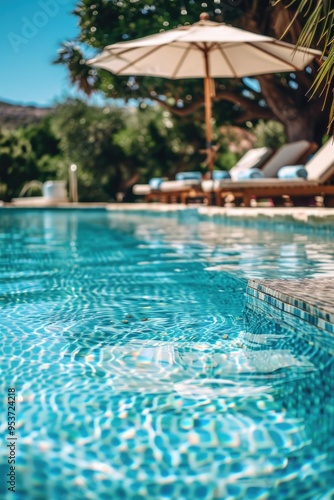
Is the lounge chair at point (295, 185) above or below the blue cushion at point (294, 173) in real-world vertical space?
below

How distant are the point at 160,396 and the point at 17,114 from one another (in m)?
78.7

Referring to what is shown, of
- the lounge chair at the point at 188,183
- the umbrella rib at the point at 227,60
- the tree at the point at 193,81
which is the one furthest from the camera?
the tree at the point at 193,81

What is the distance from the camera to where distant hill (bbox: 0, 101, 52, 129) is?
73.9m

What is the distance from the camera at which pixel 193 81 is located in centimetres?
1473

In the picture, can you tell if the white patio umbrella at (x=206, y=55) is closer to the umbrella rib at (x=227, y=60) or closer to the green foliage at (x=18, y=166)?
the umbrella rib at (x=227, y=60)

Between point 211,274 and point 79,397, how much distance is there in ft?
8.63

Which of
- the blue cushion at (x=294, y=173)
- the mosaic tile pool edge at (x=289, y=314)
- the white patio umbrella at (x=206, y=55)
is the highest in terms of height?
the white patio umbrella at (x=206, y=55)

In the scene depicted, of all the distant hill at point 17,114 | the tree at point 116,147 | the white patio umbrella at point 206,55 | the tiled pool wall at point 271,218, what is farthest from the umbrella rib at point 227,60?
the distant hill at point 17,114

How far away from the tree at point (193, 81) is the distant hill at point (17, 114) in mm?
59999

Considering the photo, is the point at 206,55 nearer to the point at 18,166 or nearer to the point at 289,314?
the point at 289,314

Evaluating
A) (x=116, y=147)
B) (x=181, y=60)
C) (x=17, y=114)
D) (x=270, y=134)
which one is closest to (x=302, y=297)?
(x=181, y=60)

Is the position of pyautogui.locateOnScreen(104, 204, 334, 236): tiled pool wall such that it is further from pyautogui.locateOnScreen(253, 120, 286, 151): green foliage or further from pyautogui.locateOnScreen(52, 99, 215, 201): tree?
pyautogui.locateOnScreen(253, 120, 286, 151): green foliage

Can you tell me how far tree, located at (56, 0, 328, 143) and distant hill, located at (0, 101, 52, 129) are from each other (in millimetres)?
59999

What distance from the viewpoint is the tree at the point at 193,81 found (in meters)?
13.0
